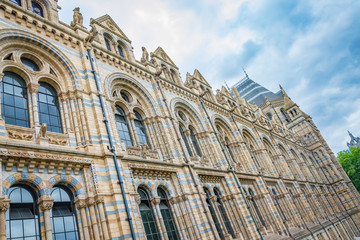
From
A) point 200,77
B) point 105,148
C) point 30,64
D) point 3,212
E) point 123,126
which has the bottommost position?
point 3,212

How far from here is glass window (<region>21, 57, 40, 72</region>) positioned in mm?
12386

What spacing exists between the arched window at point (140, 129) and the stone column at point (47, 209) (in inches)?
291

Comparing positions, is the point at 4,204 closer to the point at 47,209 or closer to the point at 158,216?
the point at 47,209

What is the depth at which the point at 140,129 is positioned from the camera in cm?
1703

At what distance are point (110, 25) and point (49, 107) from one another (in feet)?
33.0

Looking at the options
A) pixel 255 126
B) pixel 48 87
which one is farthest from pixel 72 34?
pixel 255 126

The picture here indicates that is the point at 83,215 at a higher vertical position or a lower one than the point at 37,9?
lower

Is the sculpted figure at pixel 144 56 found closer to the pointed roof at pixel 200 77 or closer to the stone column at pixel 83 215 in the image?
the pointed roof at pixel 200 77

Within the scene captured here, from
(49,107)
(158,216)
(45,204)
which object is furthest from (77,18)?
(158,216)

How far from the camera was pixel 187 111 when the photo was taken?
22.1m

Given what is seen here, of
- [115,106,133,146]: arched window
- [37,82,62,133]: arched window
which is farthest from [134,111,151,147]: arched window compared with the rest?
[37,82,62,133]: arched window

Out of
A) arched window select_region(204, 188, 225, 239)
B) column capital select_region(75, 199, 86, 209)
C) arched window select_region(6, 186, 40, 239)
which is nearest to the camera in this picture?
arched window select_region(6, 186, 40, 239)

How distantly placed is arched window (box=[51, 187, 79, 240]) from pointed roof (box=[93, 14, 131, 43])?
12.9 m

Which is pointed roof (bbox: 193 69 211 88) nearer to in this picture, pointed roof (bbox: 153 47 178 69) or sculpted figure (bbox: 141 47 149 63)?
pointed roof (bbox: 153 47 178 69)
